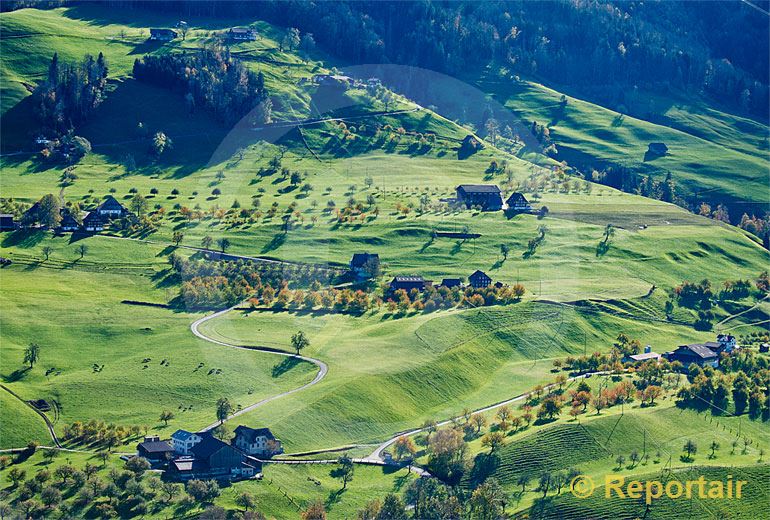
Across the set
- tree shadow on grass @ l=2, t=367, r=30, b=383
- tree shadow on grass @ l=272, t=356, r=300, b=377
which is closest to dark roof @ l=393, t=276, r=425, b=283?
tree shadow on grass @ l=272, t=356, r=300, b=377

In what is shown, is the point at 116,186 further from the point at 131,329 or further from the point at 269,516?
the point at 269,516

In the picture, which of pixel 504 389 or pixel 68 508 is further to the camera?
pixel 504 389

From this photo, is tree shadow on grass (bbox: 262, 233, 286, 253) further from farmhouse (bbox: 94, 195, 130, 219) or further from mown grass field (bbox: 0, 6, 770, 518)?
farmhouse (bbox: 94, 195, 130, 219)

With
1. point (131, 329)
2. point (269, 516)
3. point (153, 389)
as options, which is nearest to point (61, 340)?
point (131, 329)

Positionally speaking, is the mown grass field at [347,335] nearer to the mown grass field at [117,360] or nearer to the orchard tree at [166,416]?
the mown grass field at [117,360]

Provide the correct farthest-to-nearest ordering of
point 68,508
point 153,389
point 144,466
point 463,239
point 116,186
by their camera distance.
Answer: point 116,186 < point 463,239 < point 153,389 < point 144,466 < point 68,508

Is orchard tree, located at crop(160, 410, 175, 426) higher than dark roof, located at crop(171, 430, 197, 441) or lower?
lower

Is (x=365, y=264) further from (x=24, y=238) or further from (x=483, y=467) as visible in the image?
(x=483, y=467)
